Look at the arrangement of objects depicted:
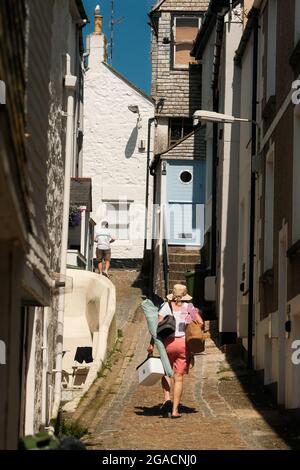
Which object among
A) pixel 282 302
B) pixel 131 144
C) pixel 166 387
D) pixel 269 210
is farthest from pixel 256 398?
pixel 131 144

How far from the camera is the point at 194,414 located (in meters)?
15.3

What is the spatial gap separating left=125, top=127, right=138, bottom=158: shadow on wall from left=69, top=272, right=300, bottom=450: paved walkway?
2171 centimetres

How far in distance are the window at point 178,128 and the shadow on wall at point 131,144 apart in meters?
2.07

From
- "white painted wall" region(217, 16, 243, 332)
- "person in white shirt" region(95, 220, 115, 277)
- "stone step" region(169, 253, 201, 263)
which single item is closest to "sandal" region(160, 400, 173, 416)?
"white painted wall" region(217, 16, 243, 332)

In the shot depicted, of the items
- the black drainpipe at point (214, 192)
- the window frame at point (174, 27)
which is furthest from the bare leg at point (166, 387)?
the window frame at point (174, 27)

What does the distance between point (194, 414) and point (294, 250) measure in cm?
243

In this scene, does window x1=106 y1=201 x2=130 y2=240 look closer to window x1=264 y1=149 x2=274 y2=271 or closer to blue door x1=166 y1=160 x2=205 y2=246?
blue door x1=166 y1=160 x2=205 y2=246

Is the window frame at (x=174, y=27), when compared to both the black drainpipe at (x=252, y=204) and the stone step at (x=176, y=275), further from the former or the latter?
the black drainpipe at (x=252, y=204)

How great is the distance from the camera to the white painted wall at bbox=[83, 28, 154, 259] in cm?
4212

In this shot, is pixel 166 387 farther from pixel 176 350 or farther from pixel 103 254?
pixel 103 254

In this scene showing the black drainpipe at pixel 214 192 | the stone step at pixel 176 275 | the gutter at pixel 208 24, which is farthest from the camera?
the stone step at pixel 176 275

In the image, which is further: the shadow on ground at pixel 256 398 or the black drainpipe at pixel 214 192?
the black drainpipe at pixel 214 192

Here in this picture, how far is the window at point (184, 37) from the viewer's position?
40.2 meters

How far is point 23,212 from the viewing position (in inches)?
326
